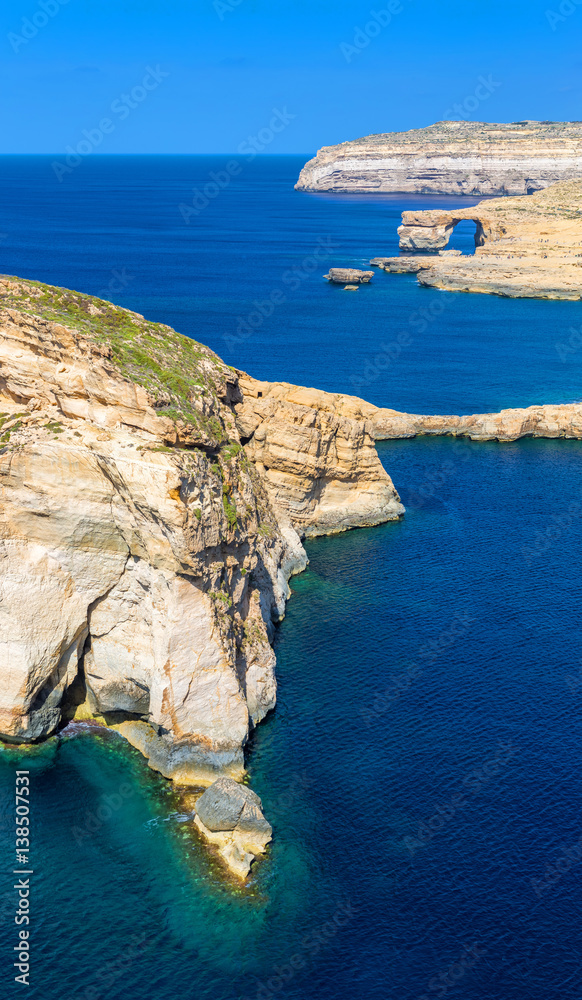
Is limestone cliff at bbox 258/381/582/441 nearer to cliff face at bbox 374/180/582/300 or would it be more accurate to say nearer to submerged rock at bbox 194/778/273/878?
submerged rock at bbox 194/778/273/878

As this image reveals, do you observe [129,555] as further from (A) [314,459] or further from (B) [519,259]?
(B) [519,259]

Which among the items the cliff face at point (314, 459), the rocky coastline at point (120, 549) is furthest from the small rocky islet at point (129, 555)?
the cliff face at point (314, 459)

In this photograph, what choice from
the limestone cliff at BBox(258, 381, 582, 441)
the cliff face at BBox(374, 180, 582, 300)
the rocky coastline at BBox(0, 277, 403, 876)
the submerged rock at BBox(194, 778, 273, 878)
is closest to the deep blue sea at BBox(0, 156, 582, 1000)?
the submerged rock at BBox(194, 778, 273, 878)

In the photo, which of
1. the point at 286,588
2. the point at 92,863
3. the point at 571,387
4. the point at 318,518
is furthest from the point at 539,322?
the point at 92,863

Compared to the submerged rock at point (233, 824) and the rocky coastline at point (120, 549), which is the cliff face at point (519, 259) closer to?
the rocky coastline at point (120, 549)

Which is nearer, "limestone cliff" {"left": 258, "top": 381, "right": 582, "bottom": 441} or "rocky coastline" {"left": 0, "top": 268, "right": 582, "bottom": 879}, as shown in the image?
"rocky coastline" {"left": 0, "top": 268, "right": 582, "bottom": 879}

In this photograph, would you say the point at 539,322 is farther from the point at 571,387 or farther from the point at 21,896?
the point at 21,896
